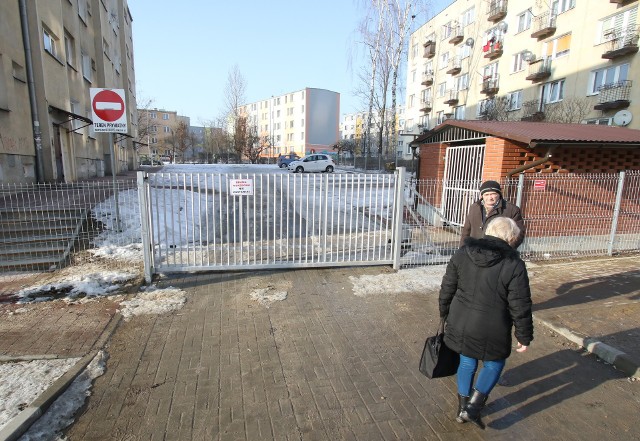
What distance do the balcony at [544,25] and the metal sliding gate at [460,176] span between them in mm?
21521

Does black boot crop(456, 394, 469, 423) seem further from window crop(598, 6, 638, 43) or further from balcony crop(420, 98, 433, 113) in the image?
balcony crop(420, 98, 433, 113)

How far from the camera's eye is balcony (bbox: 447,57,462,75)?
35.4m

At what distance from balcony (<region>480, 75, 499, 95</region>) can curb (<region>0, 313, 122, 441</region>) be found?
1341 inches

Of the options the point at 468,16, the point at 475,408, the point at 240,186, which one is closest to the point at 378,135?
the point at 468,16

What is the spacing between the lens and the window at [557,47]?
2312 centimetres

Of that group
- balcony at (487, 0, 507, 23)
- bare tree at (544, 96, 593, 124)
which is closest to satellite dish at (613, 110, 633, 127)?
bare tree at (544, 96, 593, 124)

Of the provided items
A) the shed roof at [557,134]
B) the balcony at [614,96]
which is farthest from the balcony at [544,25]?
the shed roof at [557,134]

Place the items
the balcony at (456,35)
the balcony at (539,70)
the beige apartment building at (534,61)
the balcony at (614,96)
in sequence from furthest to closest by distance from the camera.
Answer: the balcony at (456,35)
the balcony at (539,70)
the beige apartment building at (534,61)
the balcony at (614,96)

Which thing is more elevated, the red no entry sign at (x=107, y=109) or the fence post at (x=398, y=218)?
the red no entry sign at (x=107, y=109)

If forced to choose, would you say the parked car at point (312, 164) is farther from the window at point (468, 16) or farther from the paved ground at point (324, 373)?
the paved ground at point (324, 373)

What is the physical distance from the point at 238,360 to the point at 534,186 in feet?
21.9

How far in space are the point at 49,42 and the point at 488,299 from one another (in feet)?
55.4

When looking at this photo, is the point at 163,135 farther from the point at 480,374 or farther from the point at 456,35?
the point at 480,374

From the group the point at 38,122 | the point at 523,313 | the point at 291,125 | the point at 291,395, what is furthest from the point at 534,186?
the point at 291,125
